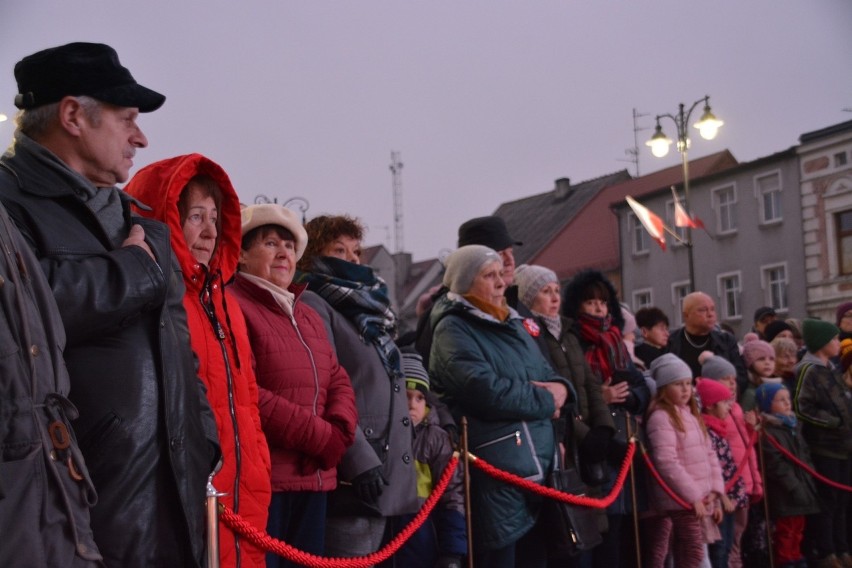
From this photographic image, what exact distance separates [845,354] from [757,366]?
5.87 ft

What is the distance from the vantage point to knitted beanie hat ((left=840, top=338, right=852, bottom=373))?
34.5 ft

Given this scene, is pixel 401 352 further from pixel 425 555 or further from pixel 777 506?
pixel 777 506

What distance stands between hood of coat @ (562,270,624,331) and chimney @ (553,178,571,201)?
44.7 meters

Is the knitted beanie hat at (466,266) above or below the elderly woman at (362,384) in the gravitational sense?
above

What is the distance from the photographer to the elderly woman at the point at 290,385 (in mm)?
4391

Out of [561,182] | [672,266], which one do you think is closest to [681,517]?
[672,266]

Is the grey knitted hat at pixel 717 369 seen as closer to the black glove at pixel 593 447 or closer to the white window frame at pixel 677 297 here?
the black glove at pixel 593 447

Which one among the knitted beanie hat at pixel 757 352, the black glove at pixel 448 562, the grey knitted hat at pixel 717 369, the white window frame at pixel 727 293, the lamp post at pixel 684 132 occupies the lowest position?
the black glove at pixel 448 562

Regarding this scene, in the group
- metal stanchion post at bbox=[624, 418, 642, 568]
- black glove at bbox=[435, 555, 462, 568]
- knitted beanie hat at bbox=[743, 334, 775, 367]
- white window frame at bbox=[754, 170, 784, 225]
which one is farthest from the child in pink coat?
white window frame at bbox=[754, 170, 784, 225]

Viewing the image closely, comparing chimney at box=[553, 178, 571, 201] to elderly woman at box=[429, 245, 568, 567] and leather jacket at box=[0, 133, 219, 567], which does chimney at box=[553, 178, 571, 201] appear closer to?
elderly woman at box=[429, 245, 568, 567]

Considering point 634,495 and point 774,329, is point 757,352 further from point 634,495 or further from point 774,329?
point 634,495

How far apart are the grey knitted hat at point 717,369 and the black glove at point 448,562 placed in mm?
3627

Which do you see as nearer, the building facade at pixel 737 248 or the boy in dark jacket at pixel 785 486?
the boy in dark jacket at pixel 785 486

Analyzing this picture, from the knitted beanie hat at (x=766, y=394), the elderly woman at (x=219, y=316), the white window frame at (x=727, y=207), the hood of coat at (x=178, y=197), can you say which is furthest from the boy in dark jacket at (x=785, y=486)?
the white window frame at (x=727, y=207)
